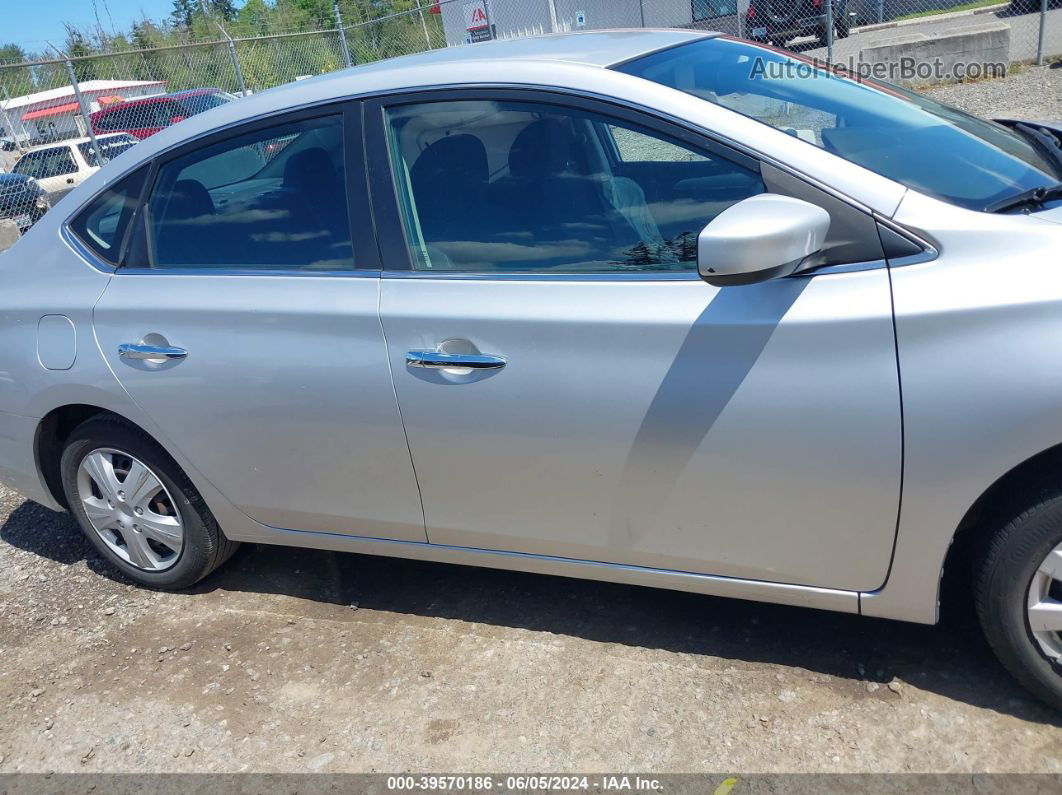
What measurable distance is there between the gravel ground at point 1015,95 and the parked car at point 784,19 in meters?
3.18

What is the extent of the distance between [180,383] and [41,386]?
26.2 inches

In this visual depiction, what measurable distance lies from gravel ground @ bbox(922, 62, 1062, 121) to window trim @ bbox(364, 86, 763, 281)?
846cm

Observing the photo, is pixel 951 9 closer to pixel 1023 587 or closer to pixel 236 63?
pixel 236 63

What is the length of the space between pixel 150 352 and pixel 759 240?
2.04m

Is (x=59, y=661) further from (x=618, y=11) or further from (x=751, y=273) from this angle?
(x=618, y=11)

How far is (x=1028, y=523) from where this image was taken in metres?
2.17

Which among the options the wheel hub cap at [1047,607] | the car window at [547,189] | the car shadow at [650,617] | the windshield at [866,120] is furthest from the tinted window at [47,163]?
the wheel hub cap at [1047,607]

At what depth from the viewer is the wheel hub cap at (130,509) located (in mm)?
3395

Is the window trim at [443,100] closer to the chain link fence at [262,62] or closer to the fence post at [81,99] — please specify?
the chain link fence at [262,62]

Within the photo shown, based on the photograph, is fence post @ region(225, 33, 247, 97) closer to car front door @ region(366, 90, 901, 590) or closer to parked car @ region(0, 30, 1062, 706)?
parked car @ region(0, 30, 1062, 706)

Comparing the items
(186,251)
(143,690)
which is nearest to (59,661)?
(143,690)

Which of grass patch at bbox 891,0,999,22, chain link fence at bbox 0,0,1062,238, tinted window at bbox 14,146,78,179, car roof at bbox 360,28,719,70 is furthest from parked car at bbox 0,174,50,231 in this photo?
grass patch at bbox 891,0,999,22

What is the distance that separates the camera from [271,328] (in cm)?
288

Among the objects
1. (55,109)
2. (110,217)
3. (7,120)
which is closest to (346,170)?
(110,217)
